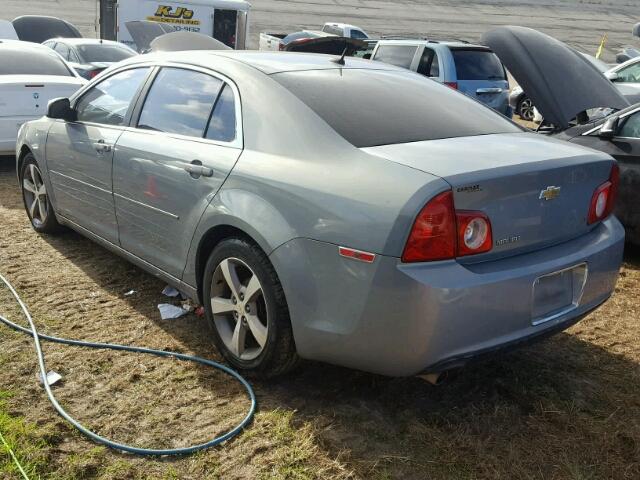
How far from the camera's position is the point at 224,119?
347 centimetres

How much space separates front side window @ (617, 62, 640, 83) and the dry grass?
852 cm

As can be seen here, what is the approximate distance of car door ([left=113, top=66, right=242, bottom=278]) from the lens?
341 cm

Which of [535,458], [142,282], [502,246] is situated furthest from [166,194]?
[535,458]

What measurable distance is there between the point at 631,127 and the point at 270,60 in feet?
11.1

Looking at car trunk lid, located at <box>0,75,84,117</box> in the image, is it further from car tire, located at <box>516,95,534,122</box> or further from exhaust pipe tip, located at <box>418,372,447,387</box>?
car tire, located at <box>516,95,534,122</box>

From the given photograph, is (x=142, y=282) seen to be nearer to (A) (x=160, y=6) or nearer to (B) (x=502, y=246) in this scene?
(B) (x=502, y=246)

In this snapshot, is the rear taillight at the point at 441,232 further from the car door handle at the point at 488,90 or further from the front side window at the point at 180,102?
the car door handle at the point at 488,90

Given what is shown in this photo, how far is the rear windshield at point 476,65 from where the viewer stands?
414 inches

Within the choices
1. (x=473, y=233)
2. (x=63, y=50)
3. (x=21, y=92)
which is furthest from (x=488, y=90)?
(x=473, y=233)

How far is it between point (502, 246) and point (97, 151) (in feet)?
8.83

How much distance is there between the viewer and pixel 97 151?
429cm

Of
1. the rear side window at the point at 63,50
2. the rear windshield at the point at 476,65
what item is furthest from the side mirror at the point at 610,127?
the rear side window at the point at 63,50

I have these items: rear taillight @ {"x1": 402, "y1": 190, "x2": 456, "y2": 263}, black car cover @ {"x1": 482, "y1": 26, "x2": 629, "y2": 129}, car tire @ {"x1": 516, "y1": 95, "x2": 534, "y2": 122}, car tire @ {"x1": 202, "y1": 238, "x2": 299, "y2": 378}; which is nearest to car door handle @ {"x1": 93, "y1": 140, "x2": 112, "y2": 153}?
car tire @ {"x1": 202, "y1": 238, "x2": 299, "y2": 378}

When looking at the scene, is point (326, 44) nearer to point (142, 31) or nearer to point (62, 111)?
point (142, 31)
